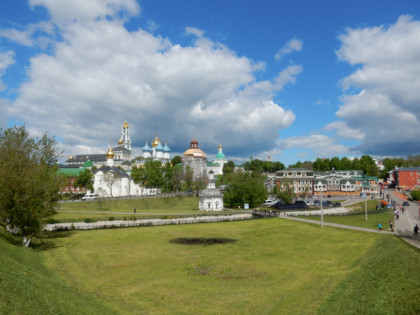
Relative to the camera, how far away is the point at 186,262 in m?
25.8

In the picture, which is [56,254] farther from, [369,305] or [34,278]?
[369,305]

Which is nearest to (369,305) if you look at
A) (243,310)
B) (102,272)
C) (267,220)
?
(243,310)

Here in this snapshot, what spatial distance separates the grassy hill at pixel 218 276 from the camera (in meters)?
16.0

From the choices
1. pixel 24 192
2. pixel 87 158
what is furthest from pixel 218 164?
pixel 24 192

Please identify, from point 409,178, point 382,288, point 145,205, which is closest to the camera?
point 382,288

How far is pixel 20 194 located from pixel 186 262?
17.6m

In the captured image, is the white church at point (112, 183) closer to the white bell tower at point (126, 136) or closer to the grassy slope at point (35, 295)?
the grassy slope at point (35, 295)

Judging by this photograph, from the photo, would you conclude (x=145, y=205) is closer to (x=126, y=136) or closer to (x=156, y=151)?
(x=156, y=151)

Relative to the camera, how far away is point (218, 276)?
21.9 metres

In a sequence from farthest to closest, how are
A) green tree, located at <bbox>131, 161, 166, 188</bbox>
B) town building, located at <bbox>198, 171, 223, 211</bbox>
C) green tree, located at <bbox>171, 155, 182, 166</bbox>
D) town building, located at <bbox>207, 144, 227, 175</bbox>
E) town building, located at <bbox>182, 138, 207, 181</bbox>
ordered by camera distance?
town building, located at <bbox>207, 144, 227, 175</bbox> < green tree, located at <bbox>171, 155, 182, 166</bbox> < town building, located at <bbox>182, 138, 207, 181</bbox> < green tree, located at <bbox>131, 161, 166, 188</bbox> < town building, located at <bbox>198, 171, 223, 211</bbox>

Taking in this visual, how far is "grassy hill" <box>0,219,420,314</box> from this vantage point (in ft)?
52.4

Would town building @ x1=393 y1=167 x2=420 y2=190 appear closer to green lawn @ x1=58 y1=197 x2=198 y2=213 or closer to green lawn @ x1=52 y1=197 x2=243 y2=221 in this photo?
green lawn @ x1=52 y1=197 x2=243 y2=221

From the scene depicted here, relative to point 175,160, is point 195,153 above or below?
above

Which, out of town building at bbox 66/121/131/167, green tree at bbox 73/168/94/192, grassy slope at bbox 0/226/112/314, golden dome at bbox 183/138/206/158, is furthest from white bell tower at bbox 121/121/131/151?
grassy slope at bbox 0/226/112/314
